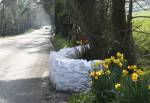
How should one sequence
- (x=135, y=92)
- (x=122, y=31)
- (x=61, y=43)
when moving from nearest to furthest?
1. (x=135, y=92)
2. (x=122, y=31)
3. (x=61, y=43)

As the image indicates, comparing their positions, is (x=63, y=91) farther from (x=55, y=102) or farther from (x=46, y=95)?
(x=55, y=102)

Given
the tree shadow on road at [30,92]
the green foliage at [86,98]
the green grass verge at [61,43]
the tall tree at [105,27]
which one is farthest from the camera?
the green grass verge at [61,43]

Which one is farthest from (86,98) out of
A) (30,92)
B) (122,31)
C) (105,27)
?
(105,27)

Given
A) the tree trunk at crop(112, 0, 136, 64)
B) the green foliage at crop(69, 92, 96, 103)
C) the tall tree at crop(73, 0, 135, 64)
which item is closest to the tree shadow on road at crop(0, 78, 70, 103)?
the green foliage at crop(69, 92, 96, 103)

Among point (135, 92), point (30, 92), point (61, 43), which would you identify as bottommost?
point (61, 43)

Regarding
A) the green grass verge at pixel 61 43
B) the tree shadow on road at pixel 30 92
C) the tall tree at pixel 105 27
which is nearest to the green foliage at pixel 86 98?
the tree shadow on road at pixel 30 92

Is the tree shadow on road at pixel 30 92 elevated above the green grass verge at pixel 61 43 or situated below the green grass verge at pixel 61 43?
above

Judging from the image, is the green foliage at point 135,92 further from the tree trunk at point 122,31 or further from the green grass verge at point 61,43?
the green grass verge at point 61,43

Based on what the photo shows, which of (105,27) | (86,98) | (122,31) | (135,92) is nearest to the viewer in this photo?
(135,92)

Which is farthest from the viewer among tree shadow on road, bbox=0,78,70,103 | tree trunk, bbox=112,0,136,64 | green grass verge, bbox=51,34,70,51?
green grass verge, bbox=51,34,70,51

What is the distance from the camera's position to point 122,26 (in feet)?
50.4

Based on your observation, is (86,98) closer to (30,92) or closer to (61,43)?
(30,92)

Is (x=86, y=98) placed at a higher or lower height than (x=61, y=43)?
higher

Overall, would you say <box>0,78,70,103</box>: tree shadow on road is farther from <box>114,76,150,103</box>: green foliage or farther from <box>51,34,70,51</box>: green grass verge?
<box>51,34,70,51</box>: green grass verge
